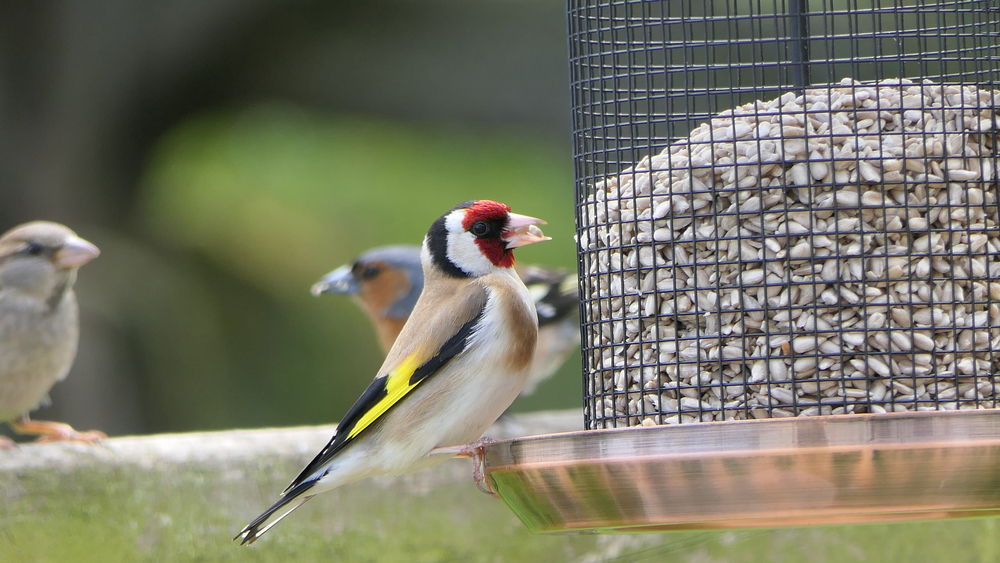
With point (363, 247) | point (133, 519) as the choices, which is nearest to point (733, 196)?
point (133, 519)

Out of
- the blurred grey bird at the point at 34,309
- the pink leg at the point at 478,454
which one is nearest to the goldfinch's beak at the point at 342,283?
the blurred grey bird at the point at 34,309

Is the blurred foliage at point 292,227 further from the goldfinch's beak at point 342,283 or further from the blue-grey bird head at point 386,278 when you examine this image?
the goldfinch's beak at point 342,283

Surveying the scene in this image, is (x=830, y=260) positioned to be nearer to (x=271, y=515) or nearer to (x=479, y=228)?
(x=479, y=228)

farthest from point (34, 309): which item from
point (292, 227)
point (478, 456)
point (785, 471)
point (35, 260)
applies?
point (785, 471)

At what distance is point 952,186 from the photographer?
3.01 m

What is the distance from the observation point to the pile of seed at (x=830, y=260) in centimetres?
291

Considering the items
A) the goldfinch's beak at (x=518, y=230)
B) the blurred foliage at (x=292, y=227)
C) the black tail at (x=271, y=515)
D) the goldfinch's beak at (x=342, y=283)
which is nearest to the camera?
the black tail at (x=271, y=515)

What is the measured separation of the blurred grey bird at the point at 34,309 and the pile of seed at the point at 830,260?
12.6 ft

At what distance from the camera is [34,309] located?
6.12 meters

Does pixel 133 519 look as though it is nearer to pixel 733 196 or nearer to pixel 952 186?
pixel 733 196

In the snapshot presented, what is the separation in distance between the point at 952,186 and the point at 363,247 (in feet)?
21.3

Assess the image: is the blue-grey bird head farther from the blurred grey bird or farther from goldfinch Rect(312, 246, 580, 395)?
the blurred grey bird

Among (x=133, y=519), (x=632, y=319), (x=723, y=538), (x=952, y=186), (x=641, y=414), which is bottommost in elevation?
(x=723, y=538)

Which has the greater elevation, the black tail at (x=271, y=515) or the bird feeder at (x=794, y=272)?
the bird feeder at (x=794, y=272)
